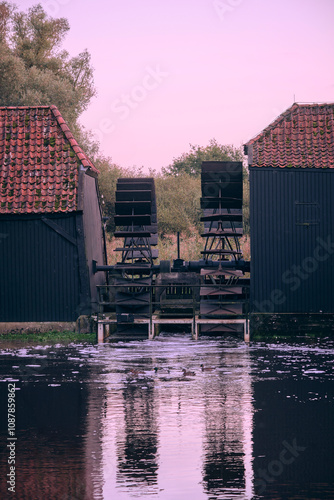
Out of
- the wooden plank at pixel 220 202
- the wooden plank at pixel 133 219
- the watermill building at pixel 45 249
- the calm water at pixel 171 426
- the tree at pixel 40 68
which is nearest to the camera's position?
the calm water at pixel 171 426

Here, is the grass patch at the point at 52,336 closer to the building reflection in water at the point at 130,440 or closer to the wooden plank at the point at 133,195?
the wooden plank at the point at 133,195

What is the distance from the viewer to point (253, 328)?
2183 centimetres

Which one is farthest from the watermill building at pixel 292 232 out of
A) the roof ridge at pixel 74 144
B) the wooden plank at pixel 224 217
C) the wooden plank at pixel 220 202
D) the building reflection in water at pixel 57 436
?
the building reflection in water at pixel 57 436

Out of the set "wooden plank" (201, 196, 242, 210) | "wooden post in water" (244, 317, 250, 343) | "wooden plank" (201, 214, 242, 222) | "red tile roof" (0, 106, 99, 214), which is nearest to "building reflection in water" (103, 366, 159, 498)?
"wooden post in water" (244, 317, 250, 343)

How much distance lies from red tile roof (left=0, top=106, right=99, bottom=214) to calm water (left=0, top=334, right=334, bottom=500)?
17.5 ft

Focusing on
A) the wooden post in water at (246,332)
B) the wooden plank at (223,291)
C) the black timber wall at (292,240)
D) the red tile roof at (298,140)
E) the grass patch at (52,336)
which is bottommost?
the grass patch at (52,336)

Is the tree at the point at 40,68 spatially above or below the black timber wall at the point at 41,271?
above

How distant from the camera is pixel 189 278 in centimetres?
2394

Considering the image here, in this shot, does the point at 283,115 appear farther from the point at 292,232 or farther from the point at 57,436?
the point at 57,436

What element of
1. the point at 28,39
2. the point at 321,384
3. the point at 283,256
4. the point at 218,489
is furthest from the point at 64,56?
the point at 218,489

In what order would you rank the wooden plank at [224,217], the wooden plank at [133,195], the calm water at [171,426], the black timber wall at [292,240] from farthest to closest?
the wooden plank at [133,195], the wooden plank at [224,217], the black timber wall at [292,240], the calm water at [171,426]

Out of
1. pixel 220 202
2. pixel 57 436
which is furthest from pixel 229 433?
pixel 220 202

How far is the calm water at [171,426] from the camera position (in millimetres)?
7617

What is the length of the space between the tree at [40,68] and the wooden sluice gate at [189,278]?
15.9 metres
